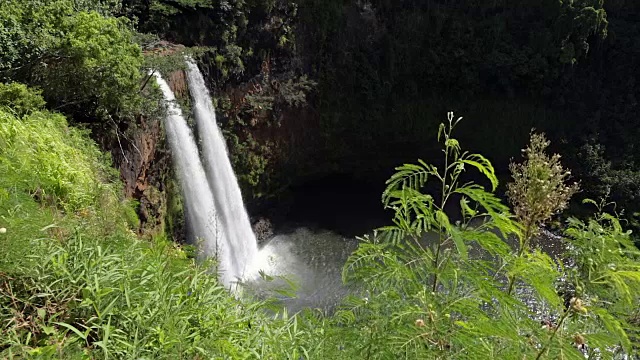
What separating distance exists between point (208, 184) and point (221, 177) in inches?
27.9

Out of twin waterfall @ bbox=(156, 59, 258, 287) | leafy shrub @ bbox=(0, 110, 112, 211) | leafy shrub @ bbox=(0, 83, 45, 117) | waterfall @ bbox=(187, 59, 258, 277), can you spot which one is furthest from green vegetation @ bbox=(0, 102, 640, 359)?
waterfall @ bbox=(187, 59, 258, 277)

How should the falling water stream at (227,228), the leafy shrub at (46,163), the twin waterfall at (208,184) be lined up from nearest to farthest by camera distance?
the leafy shrub at (46,163) < the twin waterfall at (208,184) < the falling water stream at (227,228)

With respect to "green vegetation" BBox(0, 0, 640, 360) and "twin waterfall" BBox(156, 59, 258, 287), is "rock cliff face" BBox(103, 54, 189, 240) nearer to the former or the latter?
"green vegetation" BBox(0, 0, 640, 360)

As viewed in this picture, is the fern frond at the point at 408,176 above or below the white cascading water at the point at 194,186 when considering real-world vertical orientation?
above

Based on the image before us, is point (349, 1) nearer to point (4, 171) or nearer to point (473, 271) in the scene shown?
point (4, 171)

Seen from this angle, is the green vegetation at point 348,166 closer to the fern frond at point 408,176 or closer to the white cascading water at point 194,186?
the fern frond at point 408,176

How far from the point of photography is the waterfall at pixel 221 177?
12.1m

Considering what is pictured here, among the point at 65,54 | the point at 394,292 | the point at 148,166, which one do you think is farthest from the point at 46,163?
the point at 148,166

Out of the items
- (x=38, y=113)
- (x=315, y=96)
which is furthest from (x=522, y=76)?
(x=38, y=113)

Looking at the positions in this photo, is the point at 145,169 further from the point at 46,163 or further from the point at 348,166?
the point at 348,166

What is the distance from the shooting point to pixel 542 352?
1.98 meters

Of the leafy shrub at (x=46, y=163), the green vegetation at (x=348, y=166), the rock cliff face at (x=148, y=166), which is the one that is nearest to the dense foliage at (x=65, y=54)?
the green vegetation at (x=348, y=166)

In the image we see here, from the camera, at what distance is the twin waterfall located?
10867 mm

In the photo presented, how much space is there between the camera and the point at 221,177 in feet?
41.9
